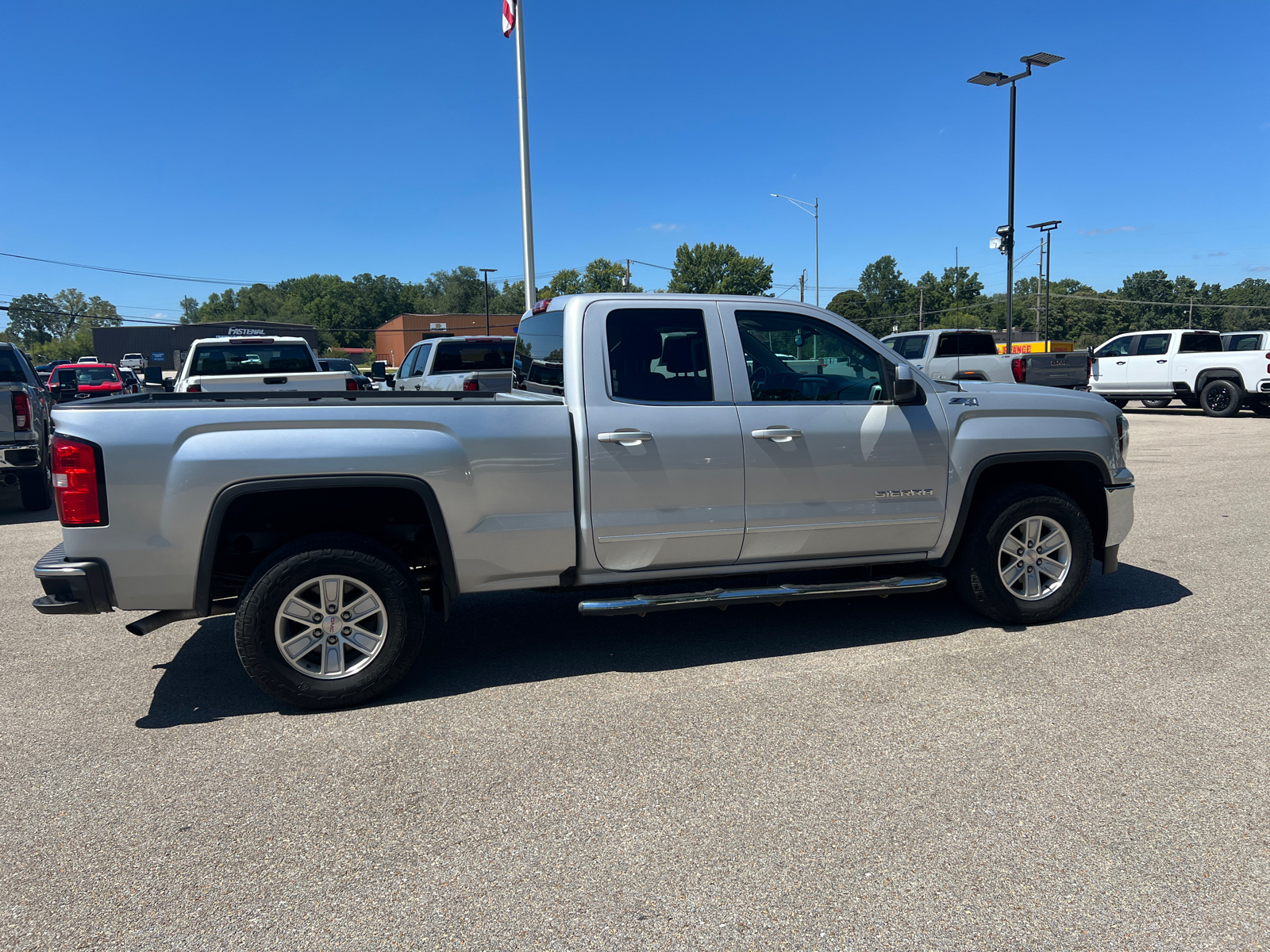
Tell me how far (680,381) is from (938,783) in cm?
230

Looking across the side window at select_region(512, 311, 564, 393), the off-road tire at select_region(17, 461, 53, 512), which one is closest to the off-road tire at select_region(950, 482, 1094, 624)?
the side window at select_region(512, 311, 564, 393)

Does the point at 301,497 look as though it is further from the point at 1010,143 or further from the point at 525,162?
the point at 1010,143

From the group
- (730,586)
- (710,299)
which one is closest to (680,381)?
(710,299)

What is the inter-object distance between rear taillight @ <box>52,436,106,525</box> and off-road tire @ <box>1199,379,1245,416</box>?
21606 millimetres

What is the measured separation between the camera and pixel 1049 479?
5.39 meters

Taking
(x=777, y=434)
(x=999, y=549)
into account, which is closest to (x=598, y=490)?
(x=777, y=434)

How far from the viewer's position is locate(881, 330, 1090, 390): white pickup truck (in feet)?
55.9

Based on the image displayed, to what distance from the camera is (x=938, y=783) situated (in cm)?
327

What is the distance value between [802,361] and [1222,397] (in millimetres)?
18731

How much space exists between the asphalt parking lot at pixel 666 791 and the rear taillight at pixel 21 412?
4798 mm

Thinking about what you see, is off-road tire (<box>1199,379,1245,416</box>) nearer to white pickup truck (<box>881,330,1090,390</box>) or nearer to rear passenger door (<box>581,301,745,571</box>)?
white pickup truck (<box>881,330,1090,390</box>)

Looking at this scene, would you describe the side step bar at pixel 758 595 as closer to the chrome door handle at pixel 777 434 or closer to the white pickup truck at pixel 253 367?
the chrome door handle at pixel 777 434

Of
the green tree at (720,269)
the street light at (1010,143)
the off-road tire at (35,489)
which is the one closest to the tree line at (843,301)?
the green tree at (720,269)

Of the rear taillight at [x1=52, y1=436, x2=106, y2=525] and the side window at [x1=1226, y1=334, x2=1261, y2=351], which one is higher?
the side window at [x1=1226, y1=334, x2=1261, y2=351]
